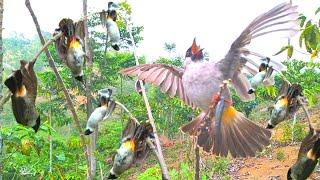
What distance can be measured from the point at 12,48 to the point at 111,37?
3505cm

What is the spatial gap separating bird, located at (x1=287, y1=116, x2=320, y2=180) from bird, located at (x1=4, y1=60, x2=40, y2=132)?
0.36 metres

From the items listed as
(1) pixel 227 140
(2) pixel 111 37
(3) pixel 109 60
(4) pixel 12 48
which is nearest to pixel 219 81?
(1) pixel 227 140

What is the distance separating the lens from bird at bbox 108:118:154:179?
27.4 inches

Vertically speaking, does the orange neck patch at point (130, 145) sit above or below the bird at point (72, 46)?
below

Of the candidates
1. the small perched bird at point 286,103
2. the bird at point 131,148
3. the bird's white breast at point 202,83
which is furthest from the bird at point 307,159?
the bird's white breast at point 202,83

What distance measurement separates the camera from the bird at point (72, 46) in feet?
2.33

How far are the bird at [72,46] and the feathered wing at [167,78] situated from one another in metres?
0.37

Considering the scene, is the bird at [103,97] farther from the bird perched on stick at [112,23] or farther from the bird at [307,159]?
the bird at [307,159]

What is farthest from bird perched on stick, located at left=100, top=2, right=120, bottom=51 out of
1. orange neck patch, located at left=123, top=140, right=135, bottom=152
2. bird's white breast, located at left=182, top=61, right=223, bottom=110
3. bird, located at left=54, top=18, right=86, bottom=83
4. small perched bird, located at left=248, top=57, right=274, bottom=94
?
bird's white breast, located at left=182, top=61, right=223, bottom=110

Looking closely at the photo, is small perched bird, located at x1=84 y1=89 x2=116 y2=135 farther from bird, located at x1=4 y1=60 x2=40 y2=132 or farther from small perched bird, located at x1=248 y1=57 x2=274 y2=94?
small perched bird, located at x1=248 y1=57 x2=274 y2=94

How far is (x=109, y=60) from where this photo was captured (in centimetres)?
1469

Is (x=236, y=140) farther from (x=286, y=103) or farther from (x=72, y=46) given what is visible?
(x=72, y=46)

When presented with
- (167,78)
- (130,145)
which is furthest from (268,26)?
(167,78)

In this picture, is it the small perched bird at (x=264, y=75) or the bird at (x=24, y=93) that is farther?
the small perched bird at (x=264, y=75)
